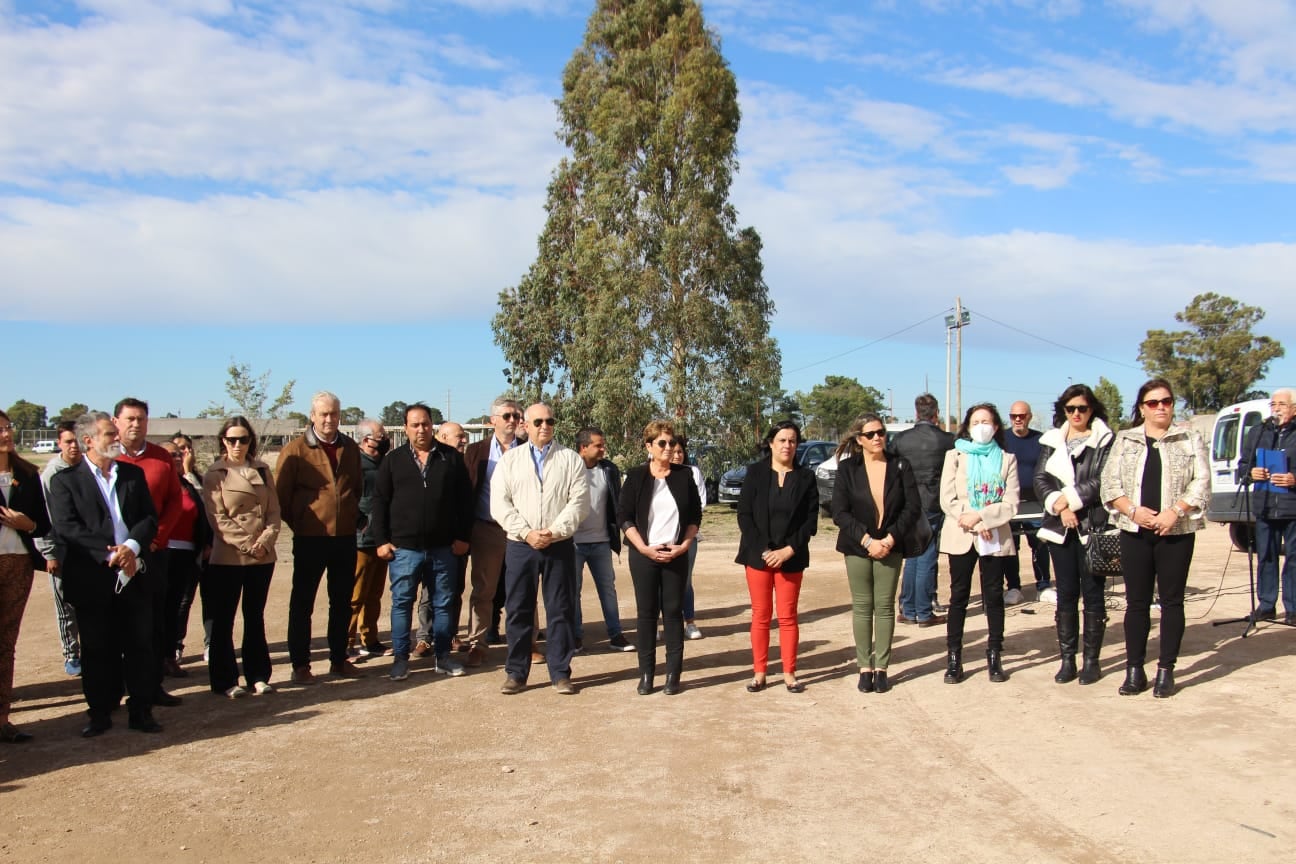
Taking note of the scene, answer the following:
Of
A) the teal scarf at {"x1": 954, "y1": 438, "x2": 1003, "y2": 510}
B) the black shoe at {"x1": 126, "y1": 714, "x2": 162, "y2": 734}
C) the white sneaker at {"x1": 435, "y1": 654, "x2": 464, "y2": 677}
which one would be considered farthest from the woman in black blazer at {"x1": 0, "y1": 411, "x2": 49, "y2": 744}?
the teal scarf at {"x1": 954, "y1": 438, "x2": 1003, "y2": 510}

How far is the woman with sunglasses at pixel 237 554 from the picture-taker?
7.01m

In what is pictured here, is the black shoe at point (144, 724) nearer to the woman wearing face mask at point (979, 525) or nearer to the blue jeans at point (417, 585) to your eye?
the blue jeans at point (417, 585)

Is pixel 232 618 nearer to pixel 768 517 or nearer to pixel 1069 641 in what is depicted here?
pixel 768 517

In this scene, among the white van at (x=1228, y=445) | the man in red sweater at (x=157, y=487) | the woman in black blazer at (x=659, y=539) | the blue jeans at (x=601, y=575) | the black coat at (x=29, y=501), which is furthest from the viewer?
the white van at (x=1228, y=445)

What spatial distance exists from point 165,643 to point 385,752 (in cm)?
265

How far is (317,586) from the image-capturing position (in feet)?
24.5

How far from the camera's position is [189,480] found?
8.33 meters

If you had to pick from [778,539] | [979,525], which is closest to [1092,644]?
[979,525]

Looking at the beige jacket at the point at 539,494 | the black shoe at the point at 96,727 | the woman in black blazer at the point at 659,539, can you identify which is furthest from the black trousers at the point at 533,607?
the black shoe at the point at 96,727

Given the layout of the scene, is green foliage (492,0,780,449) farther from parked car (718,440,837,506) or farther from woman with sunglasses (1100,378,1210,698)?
woman with sunglasses (1100,378,1210,698)

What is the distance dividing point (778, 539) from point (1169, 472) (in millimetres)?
2500

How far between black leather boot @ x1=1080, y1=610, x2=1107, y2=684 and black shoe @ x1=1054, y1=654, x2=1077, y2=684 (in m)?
0.07

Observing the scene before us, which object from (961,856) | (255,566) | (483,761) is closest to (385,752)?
(483,761)

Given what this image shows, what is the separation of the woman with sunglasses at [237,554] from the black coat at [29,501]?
1085 millimetres
